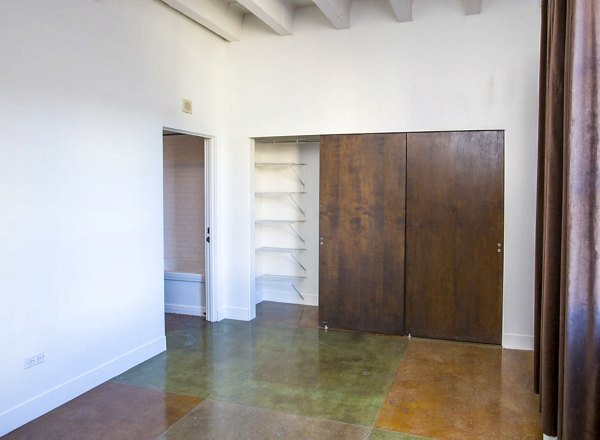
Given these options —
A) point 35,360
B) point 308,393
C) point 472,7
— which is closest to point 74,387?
point 35,360

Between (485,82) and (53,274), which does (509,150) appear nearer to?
(485,82)

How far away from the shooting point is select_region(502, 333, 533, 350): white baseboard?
16.5 ft

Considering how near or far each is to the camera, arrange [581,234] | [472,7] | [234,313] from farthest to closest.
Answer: [234,313] < [472,7] < [581,234]

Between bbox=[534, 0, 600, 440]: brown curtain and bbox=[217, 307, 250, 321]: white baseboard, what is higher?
bbox=[534, 0, 600, 440]: brown curtain

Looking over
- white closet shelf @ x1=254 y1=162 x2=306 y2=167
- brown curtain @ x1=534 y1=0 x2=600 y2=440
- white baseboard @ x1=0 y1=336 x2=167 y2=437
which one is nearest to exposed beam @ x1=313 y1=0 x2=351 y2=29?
white closet shelf @ x1=254 y1=162 x2=306 y2=167

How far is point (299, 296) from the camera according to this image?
22.3 ft

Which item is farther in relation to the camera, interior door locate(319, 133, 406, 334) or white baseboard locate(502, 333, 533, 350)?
interior door locate(319, 133, 406, 334)

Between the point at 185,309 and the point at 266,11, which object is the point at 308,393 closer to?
the point at 185,309

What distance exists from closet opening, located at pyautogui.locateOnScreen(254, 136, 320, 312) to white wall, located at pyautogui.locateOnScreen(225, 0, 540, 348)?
0.78 m

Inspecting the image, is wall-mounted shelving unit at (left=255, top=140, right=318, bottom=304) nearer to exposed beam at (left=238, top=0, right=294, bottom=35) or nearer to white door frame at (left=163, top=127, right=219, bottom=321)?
white door frame at (left=163, top=127, right=219, bottom=321)

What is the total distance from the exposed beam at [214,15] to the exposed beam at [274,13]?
1.78ft

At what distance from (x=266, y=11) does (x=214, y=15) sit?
0.67 metres

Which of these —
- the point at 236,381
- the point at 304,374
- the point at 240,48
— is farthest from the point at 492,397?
the point at 240,48

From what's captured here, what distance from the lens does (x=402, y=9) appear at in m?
4.95
